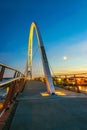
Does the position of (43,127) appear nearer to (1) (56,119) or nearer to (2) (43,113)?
(1) (56,119)

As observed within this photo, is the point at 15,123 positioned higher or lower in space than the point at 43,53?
lower

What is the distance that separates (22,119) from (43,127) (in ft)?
2.18

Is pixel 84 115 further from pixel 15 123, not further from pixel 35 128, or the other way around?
pixel 15 123

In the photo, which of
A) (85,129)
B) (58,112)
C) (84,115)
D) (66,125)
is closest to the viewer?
(85,129)

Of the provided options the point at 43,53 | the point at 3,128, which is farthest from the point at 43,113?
the point at 43,53

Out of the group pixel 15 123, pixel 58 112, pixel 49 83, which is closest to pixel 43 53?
pixel 49 83

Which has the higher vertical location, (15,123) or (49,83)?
(49,83)

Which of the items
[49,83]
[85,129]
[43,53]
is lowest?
[85,129]

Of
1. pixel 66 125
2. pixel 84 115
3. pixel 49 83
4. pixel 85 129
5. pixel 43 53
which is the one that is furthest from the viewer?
pixel 43 53

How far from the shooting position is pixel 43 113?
4156 millimetres

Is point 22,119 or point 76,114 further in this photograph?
point 76,114

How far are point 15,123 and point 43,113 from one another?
947mm

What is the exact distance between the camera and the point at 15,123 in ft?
11.1

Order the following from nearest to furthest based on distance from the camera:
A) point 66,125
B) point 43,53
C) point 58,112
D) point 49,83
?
point 66,125, point 58,112, point 49,83, point 43,53
